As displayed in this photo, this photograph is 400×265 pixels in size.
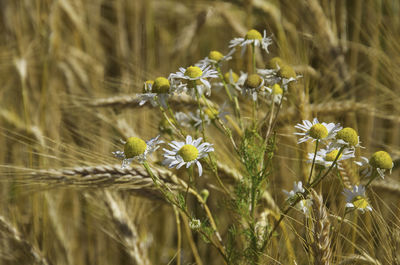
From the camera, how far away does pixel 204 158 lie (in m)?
0.96

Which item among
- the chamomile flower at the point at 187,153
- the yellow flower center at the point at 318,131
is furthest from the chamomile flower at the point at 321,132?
the chamomile flower at the point at 187,153

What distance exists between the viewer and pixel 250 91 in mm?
1058

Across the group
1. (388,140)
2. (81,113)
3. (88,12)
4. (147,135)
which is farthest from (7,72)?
(388,140)

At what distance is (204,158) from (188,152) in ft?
0.19

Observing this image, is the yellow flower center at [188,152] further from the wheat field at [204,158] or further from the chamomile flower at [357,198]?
the chamomile flower at [357,198]

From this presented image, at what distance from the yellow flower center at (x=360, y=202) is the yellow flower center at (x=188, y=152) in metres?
0.39

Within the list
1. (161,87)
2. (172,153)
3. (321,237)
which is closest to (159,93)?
(161,87)

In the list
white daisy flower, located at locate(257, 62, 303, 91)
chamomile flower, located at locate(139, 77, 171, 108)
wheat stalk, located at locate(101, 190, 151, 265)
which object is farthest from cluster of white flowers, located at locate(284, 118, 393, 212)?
wheat stalk, located at locate(101, 190, 151, 265)

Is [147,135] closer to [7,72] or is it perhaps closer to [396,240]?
[396,240]

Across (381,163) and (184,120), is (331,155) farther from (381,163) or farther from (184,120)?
(184,120)

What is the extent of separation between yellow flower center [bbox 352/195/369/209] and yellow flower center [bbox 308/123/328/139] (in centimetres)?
18

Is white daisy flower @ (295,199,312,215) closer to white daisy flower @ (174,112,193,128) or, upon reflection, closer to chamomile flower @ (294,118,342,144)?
chamomile flower @ (294,118,342,144)

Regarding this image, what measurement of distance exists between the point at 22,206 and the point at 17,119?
1.53 feet

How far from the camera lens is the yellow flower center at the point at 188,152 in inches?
35.8
